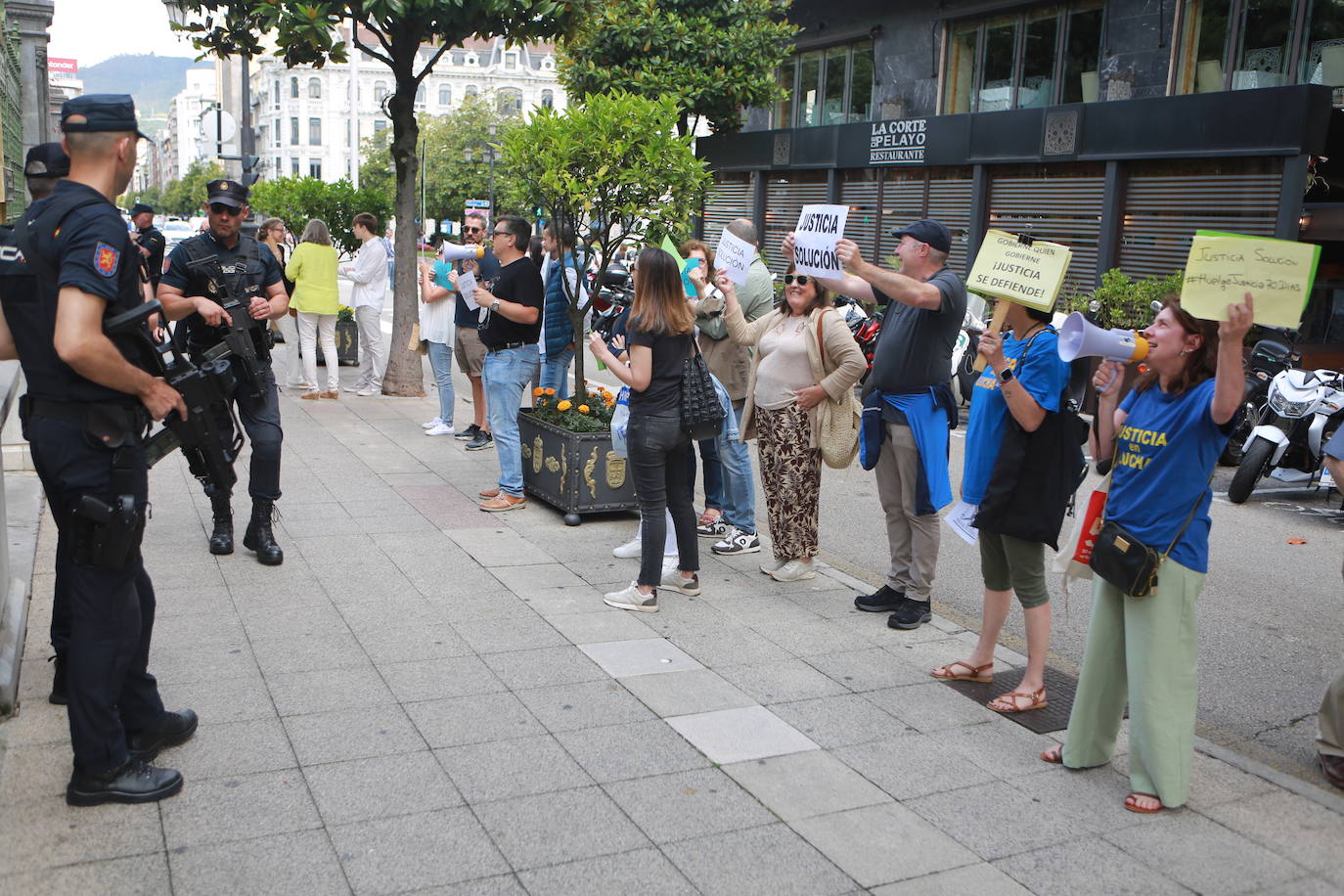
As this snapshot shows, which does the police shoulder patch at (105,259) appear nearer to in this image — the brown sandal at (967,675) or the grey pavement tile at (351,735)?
the grey pavement tile at (351,735)

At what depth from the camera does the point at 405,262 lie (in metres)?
12.5

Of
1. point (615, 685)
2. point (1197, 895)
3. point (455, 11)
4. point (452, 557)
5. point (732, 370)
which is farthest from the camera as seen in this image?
point (455, 11)

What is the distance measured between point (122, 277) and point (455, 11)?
7.58m

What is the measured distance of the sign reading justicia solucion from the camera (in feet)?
62.2

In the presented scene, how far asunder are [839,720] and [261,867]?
220cm

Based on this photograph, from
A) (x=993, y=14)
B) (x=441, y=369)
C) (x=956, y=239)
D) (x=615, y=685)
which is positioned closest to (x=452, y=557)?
(x=615, y=685)

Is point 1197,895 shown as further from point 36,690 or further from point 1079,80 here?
point 1079,80

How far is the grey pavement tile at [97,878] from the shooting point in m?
3.18

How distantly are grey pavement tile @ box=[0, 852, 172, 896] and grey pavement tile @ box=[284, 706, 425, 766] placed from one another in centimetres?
73

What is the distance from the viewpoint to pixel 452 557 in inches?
260

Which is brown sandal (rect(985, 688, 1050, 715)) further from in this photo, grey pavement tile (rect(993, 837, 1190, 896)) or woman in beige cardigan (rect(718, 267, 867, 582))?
woman in beige cardigan (rect(718, 267, 867, 582))

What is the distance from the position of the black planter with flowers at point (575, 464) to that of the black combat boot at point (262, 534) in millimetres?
1838

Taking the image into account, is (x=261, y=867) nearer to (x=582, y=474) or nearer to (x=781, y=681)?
(x=781, y=681)

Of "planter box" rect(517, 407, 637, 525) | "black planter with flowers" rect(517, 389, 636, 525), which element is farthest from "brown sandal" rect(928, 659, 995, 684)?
"planter box" rect(517, 407, 637, 525)
